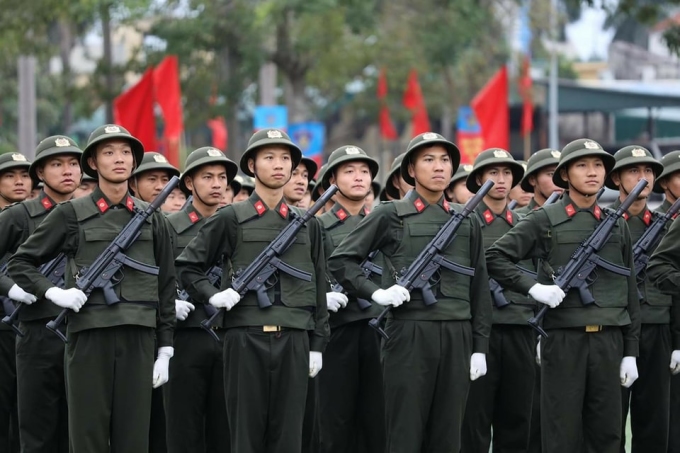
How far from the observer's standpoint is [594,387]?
8.45 metres

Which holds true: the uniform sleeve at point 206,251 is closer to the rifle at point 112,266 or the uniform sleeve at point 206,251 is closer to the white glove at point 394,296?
the rifle at point 112,266

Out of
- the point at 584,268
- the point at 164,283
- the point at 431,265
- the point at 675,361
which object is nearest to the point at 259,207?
the point at 164,283

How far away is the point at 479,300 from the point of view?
8367 millimetres

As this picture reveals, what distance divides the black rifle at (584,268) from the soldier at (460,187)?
2635 millimetres

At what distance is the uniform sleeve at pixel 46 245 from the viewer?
784 centimetres

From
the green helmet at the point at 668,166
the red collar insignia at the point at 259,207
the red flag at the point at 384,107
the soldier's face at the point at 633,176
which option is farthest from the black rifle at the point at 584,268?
the red flag at the point at 384,107

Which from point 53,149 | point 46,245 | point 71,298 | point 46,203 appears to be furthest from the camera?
point 46,203

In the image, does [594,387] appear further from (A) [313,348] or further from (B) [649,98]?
(B) [649,98]

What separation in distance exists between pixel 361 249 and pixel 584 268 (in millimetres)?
1346

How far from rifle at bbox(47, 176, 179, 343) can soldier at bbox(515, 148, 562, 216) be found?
138 inches

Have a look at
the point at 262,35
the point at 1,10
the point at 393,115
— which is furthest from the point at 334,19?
the point at 393,115

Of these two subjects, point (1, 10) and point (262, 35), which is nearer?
point (1, 10)

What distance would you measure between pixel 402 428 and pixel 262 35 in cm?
2048

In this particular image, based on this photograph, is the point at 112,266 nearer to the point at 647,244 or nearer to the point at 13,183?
the point at 13,183
